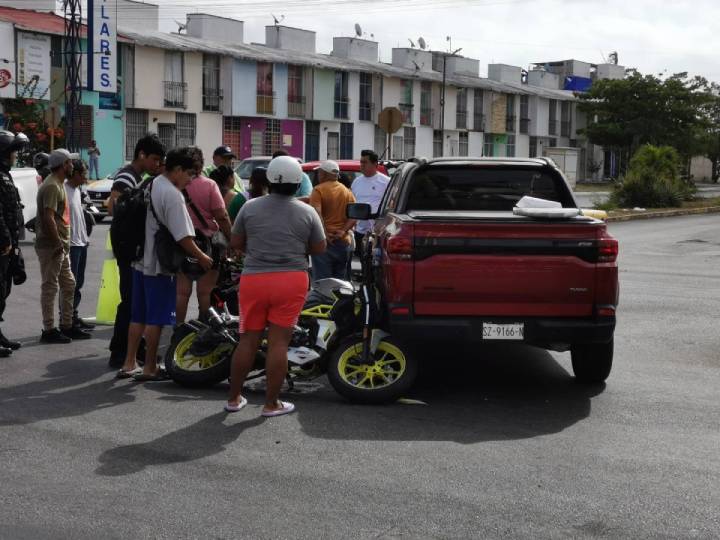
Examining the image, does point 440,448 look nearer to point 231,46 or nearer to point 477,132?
point 231,46

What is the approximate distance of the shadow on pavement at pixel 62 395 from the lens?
7367 mm

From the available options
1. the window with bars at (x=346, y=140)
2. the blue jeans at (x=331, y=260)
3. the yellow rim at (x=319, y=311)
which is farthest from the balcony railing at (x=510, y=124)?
the yellow rim at (x=319, y=311)

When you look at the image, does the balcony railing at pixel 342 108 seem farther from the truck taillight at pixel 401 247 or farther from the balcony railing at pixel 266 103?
the truck taillight at pixel 401 247

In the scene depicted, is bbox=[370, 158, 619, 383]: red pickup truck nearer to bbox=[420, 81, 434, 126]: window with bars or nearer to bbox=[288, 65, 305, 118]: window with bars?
bbox=[288, 65, 305, 118]: window with bars

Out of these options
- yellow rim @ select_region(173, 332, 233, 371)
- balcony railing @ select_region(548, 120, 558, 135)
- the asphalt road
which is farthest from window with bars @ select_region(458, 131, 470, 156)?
yellow rim @ select_region(173, 332, 233, 371)

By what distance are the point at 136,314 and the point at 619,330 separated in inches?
216

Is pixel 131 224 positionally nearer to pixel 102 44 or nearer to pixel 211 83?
pixel 102 44

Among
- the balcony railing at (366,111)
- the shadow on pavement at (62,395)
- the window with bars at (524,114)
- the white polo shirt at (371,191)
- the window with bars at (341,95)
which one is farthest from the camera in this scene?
the window with bars at (524,114)

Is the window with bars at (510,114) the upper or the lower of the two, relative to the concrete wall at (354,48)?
lower

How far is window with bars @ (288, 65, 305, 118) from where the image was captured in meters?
60.5

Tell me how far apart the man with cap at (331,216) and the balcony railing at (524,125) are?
2852 inches

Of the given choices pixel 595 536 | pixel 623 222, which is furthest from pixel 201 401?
pixel 623 222

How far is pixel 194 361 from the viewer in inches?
332

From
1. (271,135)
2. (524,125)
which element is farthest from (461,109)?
(271,135)
